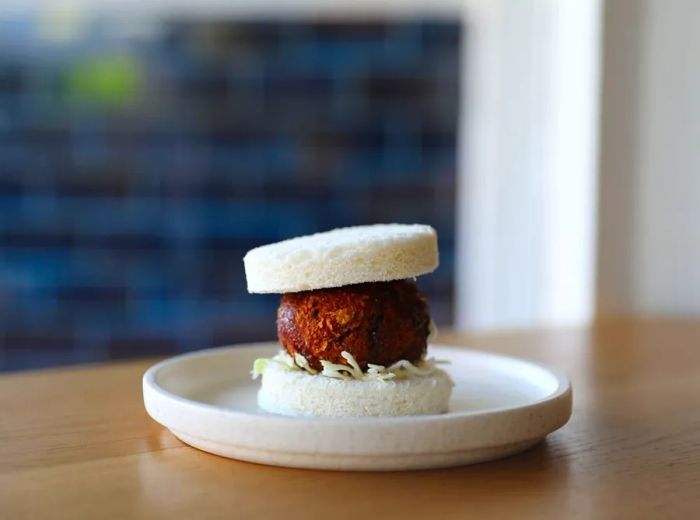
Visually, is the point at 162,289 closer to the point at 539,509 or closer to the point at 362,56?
the point at 362,56

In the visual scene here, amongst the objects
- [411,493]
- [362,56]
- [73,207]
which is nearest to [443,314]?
[362,56]

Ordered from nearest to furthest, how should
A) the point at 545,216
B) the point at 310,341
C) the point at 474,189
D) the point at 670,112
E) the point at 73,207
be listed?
1. the point at 310,341
2. the point at 670,112
3. the point at 545,216
4. the point at 474,189
5. the point at 73,207

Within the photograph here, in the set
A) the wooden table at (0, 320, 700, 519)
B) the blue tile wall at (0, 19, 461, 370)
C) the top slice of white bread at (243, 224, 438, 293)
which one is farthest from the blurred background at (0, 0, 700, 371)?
the top slice of white bread at (243, 224, 438, 293)

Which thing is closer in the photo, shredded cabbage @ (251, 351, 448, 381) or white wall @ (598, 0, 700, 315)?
shredded cabbage @ (251, 351, 448, 381)

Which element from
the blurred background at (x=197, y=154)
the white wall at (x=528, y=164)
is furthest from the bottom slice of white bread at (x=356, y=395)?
the blurred background at (x=197, y=154)

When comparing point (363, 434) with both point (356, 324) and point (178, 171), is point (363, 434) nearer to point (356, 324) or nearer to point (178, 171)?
point (356, 324)

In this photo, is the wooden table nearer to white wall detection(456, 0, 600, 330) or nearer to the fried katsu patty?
the fried katsu patty
